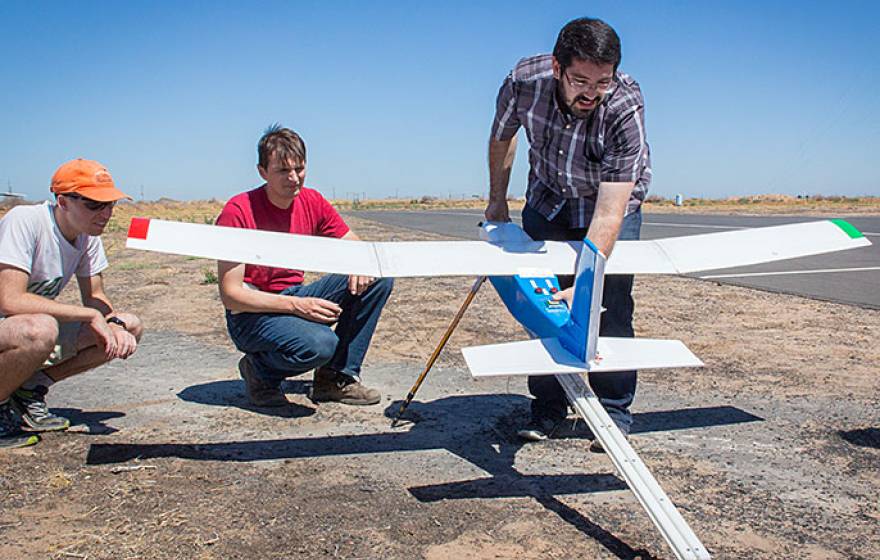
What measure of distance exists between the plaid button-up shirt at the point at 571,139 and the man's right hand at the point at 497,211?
22cm

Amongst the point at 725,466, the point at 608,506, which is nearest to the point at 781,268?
the point at 725,466

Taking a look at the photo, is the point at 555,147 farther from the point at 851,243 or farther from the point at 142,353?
the point at 142,353

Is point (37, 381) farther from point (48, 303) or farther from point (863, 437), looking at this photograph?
point (863, 437)

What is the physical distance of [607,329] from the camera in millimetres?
4648

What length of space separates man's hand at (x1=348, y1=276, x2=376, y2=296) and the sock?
206 cm

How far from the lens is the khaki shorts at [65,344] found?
4.72m

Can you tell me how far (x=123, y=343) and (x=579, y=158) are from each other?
300 cm

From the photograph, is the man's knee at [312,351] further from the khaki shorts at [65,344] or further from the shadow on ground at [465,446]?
the khaki shorts at [65,344]

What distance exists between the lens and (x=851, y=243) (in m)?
4.88

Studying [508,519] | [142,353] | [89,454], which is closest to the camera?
[508,519]

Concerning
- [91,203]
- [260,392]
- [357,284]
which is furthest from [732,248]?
[91,203]

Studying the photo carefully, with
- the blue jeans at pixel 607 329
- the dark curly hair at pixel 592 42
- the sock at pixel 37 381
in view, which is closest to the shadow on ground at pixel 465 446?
the blue jeans at pixel 607 329

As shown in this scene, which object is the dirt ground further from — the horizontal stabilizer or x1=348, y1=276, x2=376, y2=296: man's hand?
x1=348, y1=276, x2=376, y2=296: man's hand

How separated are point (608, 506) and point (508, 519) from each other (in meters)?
0.54
